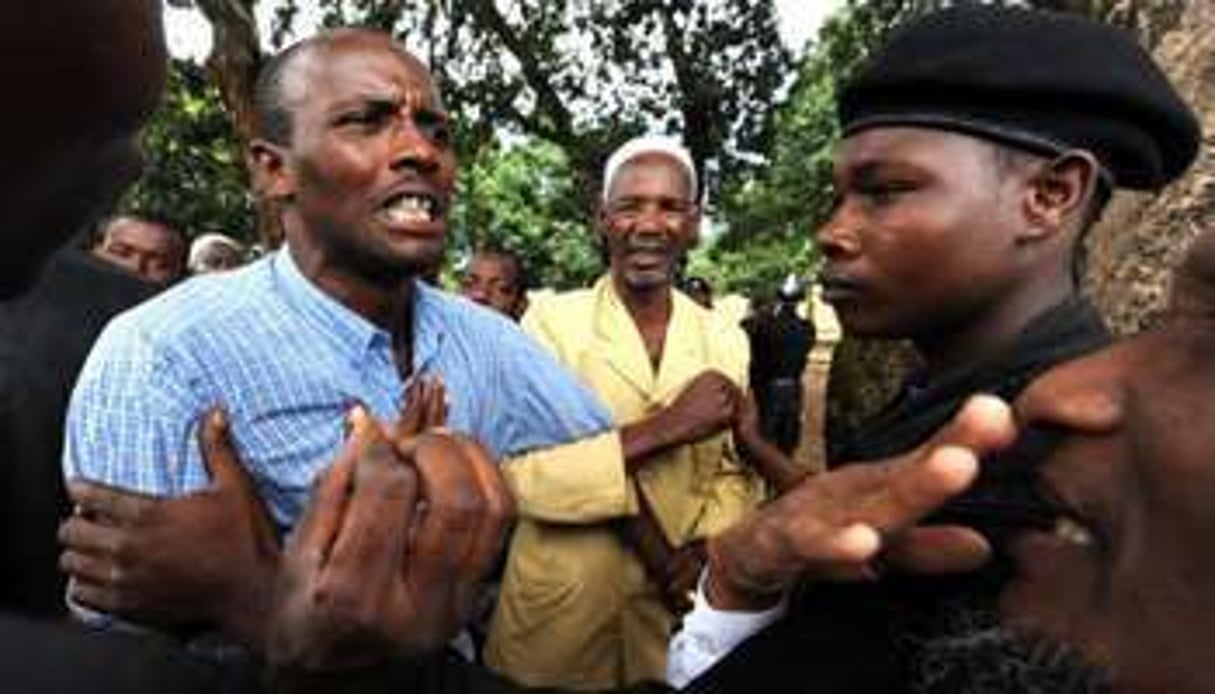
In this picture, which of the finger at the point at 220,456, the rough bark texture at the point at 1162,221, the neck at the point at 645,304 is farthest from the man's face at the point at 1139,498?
the neck at the point at 645,304

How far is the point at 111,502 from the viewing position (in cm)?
155

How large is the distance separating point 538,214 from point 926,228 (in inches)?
1002

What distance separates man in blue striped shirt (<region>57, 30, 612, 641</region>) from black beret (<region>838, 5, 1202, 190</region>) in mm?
845

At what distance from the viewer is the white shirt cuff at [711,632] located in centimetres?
143

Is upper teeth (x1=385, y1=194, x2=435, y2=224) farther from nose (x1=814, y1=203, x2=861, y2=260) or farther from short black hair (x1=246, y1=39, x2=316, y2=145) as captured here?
nose (x1=814, y1=203, x2=861, y2=260)

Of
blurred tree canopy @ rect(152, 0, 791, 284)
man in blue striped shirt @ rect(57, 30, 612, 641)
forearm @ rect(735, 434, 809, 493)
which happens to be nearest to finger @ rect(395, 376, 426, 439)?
man in blue striped shirt @ rect(57, 30, 612, 641)

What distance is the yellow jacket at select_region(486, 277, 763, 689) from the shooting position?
3133 mm

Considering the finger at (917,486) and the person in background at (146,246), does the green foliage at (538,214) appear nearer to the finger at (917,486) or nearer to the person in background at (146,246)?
the person in background at (146,246)

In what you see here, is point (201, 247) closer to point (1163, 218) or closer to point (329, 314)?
Result: point (329, 314)

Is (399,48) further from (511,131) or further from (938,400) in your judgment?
(511,131)

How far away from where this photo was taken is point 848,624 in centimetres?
141

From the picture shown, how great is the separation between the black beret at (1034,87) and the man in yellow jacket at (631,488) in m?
1.47

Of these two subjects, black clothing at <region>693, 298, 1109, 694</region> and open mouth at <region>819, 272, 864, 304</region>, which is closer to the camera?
black clothing at <region>693, 298, 1109, 694</region>

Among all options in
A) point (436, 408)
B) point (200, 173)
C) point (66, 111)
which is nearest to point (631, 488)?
point (436, 408)
